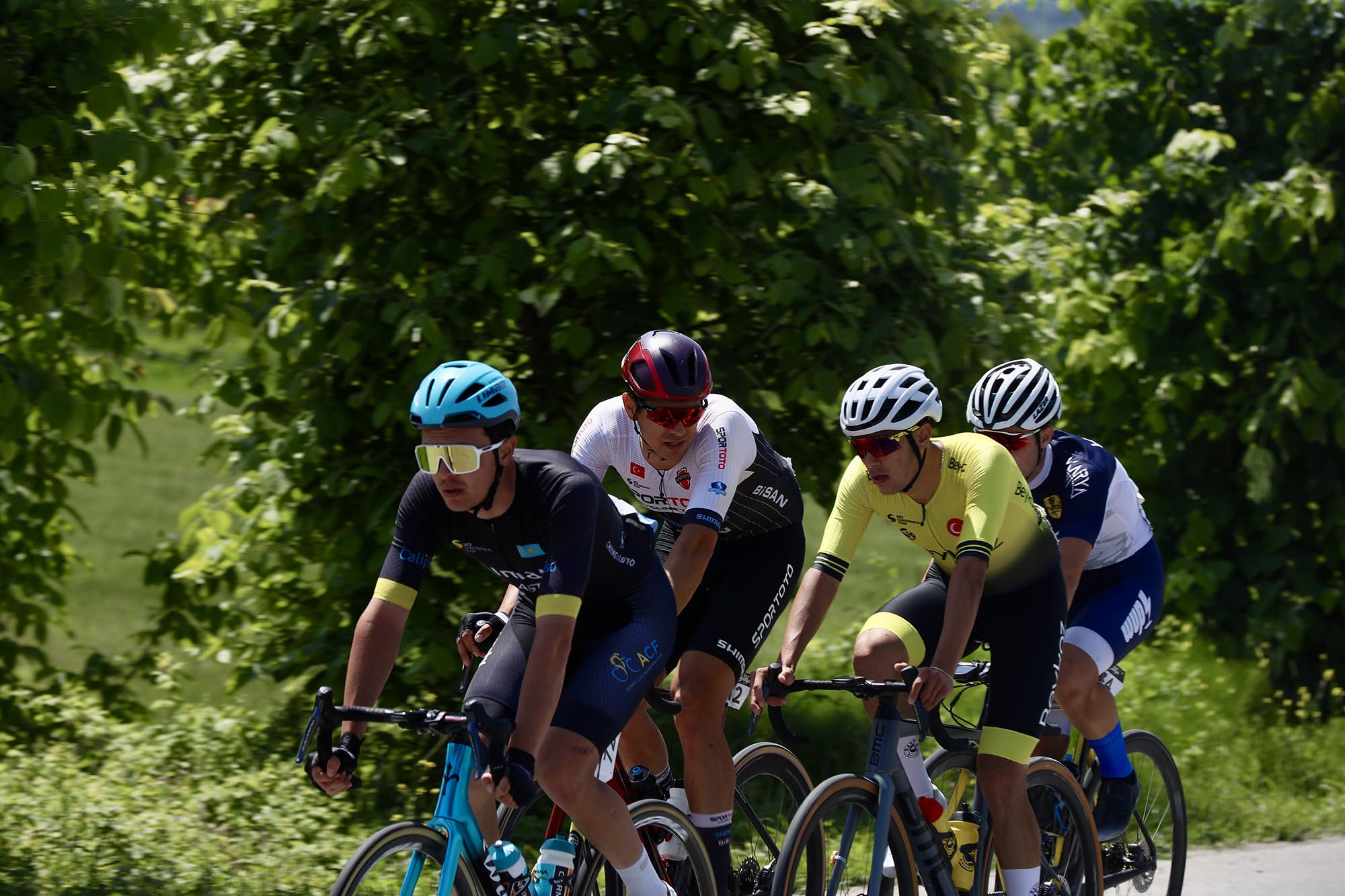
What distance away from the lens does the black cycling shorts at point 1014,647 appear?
4.58 m

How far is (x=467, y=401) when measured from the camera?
3.68 m

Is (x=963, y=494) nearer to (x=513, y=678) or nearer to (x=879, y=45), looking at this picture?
(x=513, y=678)

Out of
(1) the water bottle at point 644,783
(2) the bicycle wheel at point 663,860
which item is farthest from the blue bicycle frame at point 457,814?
(1) the water bottle at point 644,783

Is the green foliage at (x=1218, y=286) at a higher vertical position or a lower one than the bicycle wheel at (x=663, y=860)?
higher

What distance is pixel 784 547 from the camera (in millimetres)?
4953

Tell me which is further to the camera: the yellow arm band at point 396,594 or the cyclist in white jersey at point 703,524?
the cyclist in white jersey at point 703,524

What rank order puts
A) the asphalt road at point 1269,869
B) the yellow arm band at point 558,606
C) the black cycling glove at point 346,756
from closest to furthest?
the black cycling glove at point 346,756
the yellow arm band at point 558,606
the asphalt road at point 1269,869

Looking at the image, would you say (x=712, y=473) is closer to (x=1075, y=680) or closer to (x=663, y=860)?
(x=663, y=860)

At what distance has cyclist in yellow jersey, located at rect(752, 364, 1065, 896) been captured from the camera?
172 inches

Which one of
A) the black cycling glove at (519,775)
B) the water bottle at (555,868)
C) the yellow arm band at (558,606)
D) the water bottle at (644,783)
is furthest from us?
the water bottle at (644,783)

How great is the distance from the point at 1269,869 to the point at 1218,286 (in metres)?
3.91

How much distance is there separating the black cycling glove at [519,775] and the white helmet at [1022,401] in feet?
7.69

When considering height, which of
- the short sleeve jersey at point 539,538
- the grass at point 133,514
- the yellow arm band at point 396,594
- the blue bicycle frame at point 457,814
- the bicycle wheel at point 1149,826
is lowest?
the grass at point 133,514

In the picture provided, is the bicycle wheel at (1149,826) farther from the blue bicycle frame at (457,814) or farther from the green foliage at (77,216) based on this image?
the green foliage at (77,216)
